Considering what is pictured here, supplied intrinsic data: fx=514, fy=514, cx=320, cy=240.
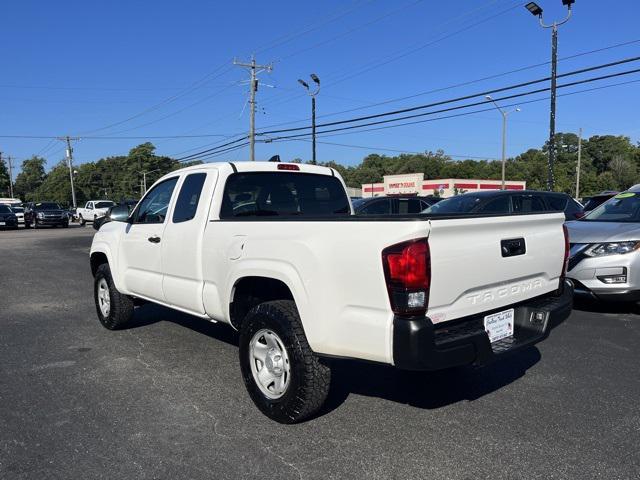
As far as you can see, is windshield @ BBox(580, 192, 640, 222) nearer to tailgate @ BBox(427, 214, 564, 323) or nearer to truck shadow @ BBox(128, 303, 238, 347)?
tailgate @ BBox(427, 214, 564, 323)

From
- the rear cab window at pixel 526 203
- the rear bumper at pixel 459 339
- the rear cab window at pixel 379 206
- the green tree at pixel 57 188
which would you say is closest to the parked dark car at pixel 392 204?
the rear cab window at pixel 379 206

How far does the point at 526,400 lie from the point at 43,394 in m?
3.80

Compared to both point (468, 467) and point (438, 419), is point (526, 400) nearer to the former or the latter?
point (438, 419)

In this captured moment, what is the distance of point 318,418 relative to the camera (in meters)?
3.62

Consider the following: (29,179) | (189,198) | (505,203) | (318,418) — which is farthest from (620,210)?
(29,179)

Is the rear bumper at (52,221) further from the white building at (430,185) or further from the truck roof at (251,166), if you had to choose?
the white building at (430,185)

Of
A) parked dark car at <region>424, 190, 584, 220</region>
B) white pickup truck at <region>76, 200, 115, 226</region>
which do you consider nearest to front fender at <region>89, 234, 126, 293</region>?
parked dark car at <region>424, 190, 584, 220</region>

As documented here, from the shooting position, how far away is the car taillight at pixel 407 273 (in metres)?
2.82

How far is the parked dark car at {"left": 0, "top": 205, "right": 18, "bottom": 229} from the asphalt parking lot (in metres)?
29.0

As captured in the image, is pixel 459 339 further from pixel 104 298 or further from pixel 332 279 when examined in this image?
pixel 104 298

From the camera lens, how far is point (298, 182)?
4.95m

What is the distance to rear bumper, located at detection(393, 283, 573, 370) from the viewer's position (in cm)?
285

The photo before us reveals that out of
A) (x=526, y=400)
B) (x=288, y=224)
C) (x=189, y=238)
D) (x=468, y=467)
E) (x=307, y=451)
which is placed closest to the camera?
(x=468, y=467)

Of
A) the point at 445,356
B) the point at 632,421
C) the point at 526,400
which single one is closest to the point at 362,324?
the point at 445,356
